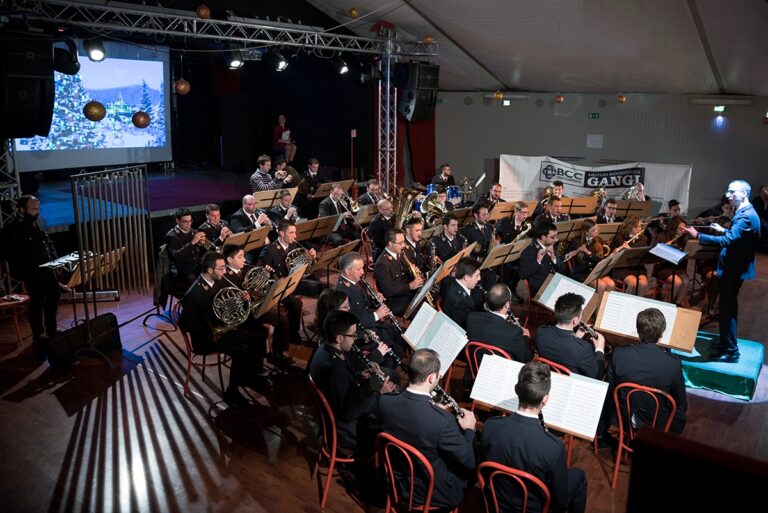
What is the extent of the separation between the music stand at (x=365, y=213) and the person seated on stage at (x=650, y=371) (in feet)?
18.4

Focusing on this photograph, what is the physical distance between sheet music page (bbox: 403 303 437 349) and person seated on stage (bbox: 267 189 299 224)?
14.6 feet

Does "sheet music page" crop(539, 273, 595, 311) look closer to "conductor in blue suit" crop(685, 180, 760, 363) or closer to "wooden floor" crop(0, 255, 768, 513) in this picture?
"wooden floor" crop(0, 255, 768, 513)

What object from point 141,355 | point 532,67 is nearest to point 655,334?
point 141,355

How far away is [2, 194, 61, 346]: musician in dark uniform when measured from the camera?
695 cm

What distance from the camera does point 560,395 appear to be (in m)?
4.13

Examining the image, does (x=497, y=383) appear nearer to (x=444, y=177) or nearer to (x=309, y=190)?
(x=309, y=190)

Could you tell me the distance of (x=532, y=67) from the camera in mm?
13914

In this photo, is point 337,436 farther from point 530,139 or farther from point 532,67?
point 530,139

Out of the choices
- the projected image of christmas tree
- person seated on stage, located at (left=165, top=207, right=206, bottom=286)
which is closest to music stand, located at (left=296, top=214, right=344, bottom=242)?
person seated on stage, located at (left=165, top=207, right=206, bottom=286)

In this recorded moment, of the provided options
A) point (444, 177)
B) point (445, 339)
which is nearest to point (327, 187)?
point (444, 177)

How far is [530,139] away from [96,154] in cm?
1011

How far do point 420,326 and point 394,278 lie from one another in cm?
188

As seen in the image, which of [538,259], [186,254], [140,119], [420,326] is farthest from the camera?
[140,119]

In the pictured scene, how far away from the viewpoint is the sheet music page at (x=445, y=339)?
15.5 feet
